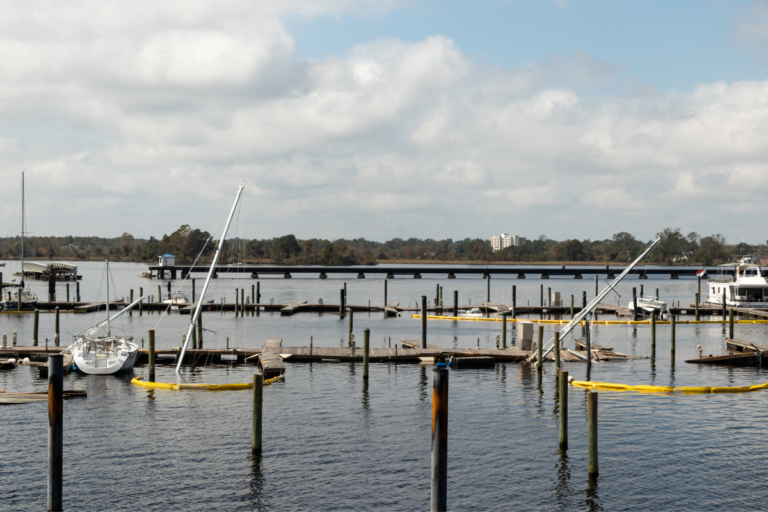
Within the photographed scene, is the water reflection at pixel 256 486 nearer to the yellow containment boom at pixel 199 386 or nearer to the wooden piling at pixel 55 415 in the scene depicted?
the wooden piling at pixel 55 415

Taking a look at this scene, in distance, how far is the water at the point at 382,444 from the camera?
25.7m

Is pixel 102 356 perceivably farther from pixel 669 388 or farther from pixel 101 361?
pixel 669 388

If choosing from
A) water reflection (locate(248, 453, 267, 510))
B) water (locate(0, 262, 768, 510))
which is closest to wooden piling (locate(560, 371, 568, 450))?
water (locate(0, 262, 768, 510))

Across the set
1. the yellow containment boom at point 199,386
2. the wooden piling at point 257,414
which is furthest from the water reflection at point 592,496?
the yellow containment boom at point 199,386

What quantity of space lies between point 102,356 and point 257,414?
79.3 feet

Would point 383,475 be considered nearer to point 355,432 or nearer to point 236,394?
point 355,432

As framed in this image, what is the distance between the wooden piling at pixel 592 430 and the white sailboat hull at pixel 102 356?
34269 millimetres

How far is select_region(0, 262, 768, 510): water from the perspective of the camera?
84.4 ft

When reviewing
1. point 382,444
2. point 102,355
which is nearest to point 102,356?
point 102,355

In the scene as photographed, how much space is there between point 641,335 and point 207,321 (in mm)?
53486

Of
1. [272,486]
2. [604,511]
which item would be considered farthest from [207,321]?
[604,511]

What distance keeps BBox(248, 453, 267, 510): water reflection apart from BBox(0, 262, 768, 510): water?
0.08m

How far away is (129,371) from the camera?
49.4 m

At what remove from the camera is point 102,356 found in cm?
4872
